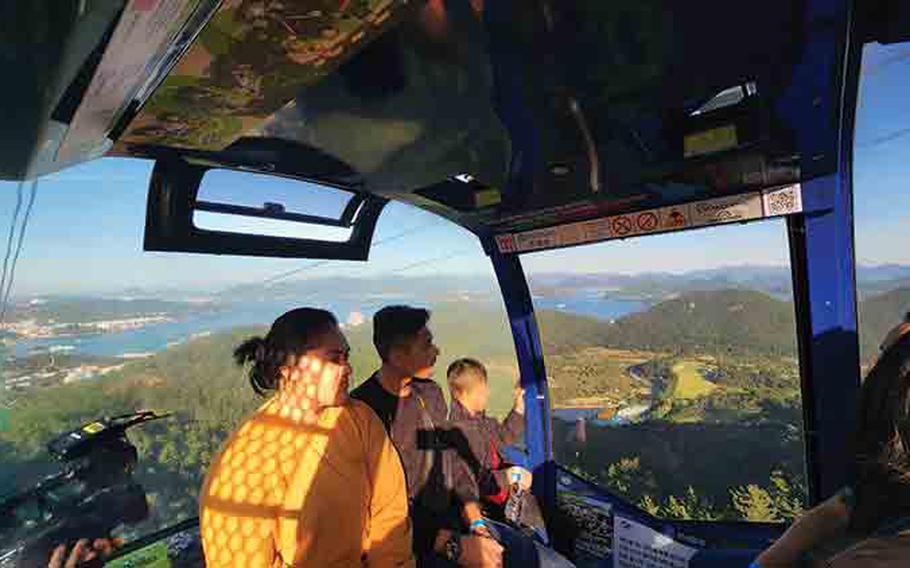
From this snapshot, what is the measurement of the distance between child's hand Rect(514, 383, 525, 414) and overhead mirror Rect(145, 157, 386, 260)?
4.52ft

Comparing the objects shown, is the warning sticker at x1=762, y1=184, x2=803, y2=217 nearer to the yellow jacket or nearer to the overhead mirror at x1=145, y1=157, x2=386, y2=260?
the yellow jacket

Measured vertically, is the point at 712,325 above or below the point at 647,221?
below

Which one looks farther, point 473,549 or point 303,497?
point 473,549

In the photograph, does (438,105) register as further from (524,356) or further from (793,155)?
(524,356)

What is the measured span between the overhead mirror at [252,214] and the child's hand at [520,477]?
5.49 feet

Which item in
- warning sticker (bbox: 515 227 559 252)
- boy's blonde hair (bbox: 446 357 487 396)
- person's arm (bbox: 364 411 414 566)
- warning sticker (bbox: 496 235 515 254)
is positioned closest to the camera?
person's arm (bbox: 364 411 414 566)

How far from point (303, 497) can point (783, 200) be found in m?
2.09

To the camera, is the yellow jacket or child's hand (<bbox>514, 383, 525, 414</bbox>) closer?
the yellow jacket

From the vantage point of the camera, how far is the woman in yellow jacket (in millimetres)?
1754

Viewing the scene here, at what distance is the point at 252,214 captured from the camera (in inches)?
111

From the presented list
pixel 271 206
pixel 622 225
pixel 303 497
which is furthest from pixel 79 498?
pixel 622 225

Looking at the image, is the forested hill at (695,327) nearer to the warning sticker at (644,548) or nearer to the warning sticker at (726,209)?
the warning sticker at (726,209)

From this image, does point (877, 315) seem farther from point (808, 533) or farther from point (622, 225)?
point (808, 533)

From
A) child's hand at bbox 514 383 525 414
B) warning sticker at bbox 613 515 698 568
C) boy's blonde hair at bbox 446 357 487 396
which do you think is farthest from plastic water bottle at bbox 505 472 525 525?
boy's blonde hair at bbox 446 357 487 396
